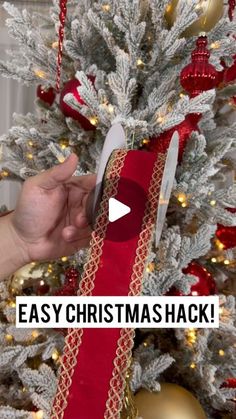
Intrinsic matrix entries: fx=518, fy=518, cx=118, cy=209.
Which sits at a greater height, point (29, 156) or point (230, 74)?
point (230, 74)

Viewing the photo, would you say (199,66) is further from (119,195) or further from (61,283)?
(61,283)

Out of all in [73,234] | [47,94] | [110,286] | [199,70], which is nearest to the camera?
[110,286]

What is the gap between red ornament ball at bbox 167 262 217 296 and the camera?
136 centimetres

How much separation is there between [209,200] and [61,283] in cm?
51

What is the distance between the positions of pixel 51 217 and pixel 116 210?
16 centimetres

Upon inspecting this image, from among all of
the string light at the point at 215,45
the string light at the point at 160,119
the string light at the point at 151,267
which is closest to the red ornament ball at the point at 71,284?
the string light at the point at 151,267

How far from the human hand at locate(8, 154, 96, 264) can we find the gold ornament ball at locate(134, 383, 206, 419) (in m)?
0.55

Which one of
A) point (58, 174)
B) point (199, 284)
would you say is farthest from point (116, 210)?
point (199, 284)

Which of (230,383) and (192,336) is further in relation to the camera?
(230,383)

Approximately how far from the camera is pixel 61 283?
1.54 metres

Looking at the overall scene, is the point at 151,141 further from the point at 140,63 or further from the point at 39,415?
the point at 39,415

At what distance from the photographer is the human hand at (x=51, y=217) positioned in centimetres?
92

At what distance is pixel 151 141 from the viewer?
1.41 metres

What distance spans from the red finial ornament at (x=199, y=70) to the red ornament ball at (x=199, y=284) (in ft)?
1.54
